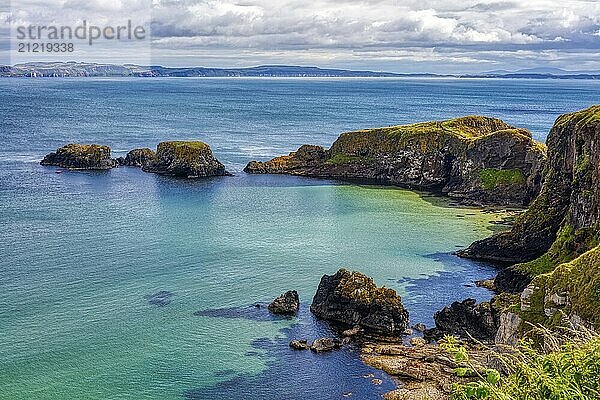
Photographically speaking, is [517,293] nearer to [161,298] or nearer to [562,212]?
[562,212]

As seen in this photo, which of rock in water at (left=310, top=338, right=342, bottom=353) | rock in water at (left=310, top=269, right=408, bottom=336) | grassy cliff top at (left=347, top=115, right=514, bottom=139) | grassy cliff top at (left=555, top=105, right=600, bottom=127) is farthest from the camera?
grassy cliff top at (left=347, top=115, right=514, bottom=139)

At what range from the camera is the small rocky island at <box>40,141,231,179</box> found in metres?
128

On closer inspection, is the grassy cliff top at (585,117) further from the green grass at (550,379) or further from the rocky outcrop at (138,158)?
the rocky outcrop at (138,158)

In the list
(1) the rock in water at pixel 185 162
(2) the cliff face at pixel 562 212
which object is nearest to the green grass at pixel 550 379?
(2) the cliff face at pixel 562 212

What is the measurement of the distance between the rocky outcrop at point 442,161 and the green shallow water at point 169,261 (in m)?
7.75

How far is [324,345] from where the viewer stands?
5297 cm

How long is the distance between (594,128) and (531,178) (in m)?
32.8

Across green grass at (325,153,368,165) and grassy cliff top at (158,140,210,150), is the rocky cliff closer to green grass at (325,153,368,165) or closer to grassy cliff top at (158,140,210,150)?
green grass at (325,153,368,165)

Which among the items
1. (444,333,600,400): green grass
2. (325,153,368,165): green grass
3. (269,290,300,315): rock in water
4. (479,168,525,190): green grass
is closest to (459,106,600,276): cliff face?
(269,290,300,315): rock in water

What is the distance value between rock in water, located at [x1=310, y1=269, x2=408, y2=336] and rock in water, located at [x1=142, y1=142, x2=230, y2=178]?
70022 millimetres

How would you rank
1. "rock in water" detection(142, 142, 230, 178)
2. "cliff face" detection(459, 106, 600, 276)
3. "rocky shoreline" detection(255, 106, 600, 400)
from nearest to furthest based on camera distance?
"rocky shoreline" detection(255, 106, 600, 400) < "cliff face" detection(459, 106, 600, 276) < "rock in water" detection(142, 142, 230, 178)

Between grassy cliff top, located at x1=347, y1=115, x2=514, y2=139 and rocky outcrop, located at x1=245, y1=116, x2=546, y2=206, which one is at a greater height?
grassy cliff top, located at x1=347, y1=115, x2=514, y2=139

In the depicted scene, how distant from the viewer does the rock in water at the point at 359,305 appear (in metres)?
57.1

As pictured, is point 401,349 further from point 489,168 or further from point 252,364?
point 489,168
